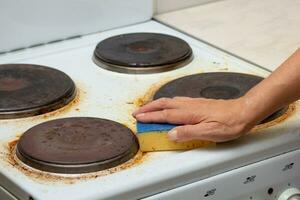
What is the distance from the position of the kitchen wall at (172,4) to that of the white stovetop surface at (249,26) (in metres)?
0.01

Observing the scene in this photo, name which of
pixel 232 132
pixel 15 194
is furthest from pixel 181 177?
pixel 15 194

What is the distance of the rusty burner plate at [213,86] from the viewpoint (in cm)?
123

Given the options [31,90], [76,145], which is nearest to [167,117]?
[76,145]

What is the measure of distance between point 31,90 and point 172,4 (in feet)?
1.82

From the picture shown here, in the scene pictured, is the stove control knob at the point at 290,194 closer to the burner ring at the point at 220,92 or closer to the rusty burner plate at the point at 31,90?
the burner ring at the point at 220,92

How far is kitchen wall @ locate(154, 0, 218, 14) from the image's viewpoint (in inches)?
66.6

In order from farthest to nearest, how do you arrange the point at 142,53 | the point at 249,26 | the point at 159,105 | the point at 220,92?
the point at 249,26 < the point at 142,53 < the point at 220,92 < the point at 159,105

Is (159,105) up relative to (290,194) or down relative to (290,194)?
up

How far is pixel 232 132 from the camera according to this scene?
1084 millimetres

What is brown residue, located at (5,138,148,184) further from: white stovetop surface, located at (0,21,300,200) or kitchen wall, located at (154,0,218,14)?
kitchen wall, located at (154,0,218,14)

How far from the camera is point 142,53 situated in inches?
55.6

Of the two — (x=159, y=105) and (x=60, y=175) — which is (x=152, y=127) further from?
(x=60, y=175)

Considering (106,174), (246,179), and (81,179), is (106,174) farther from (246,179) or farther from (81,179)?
(246,179)

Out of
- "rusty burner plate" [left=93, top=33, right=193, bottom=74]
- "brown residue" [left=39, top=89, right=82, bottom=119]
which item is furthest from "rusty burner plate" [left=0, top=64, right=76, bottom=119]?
"rusty burner plate" [left=93, top=33, right=193, bottom=74]
